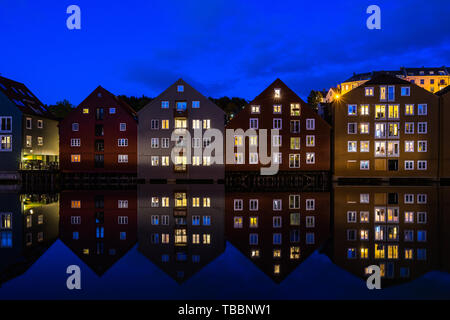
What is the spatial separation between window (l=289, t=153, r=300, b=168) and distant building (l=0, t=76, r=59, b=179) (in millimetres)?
38483

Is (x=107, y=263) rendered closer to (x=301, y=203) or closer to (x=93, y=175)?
(x=301, y=203)

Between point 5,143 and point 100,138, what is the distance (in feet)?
47.1

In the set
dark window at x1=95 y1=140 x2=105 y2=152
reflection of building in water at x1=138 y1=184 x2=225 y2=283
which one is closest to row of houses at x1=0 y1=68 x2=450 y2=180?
dark window at x1=95 y1=140 x2=105 y2=152

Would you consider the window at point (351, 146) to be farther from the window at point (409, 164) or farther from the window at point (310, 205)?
the window at point (310, 205)

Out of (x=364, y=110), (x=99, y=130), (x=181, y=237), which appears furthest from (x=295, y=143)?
(x=181, y=237)

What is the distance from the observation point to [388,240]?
14.1 meters

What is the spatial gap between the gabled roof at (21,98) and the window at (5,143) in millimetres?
5003

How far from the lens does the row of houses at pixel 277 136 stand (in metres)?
50.6

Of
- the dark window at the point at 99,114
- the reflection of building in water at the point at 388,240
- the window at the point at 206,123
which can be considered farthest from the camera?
the dark window at the point at 99,114

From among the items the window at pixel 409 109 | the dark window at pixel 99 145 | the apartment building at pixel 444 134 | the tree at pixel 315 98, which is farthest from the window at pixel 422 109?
the tree at pixel 315 98

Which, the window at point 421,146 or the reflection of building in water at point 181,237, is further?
the window at point 421,146

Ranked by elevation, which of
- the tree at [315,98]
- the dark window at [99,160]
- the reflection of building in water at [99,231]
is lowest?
the reflection of building in water at [99,231]

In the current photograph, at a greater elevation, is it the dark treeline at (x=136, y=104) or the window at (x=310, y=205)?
the dark treeline at (x=136, y=104)
